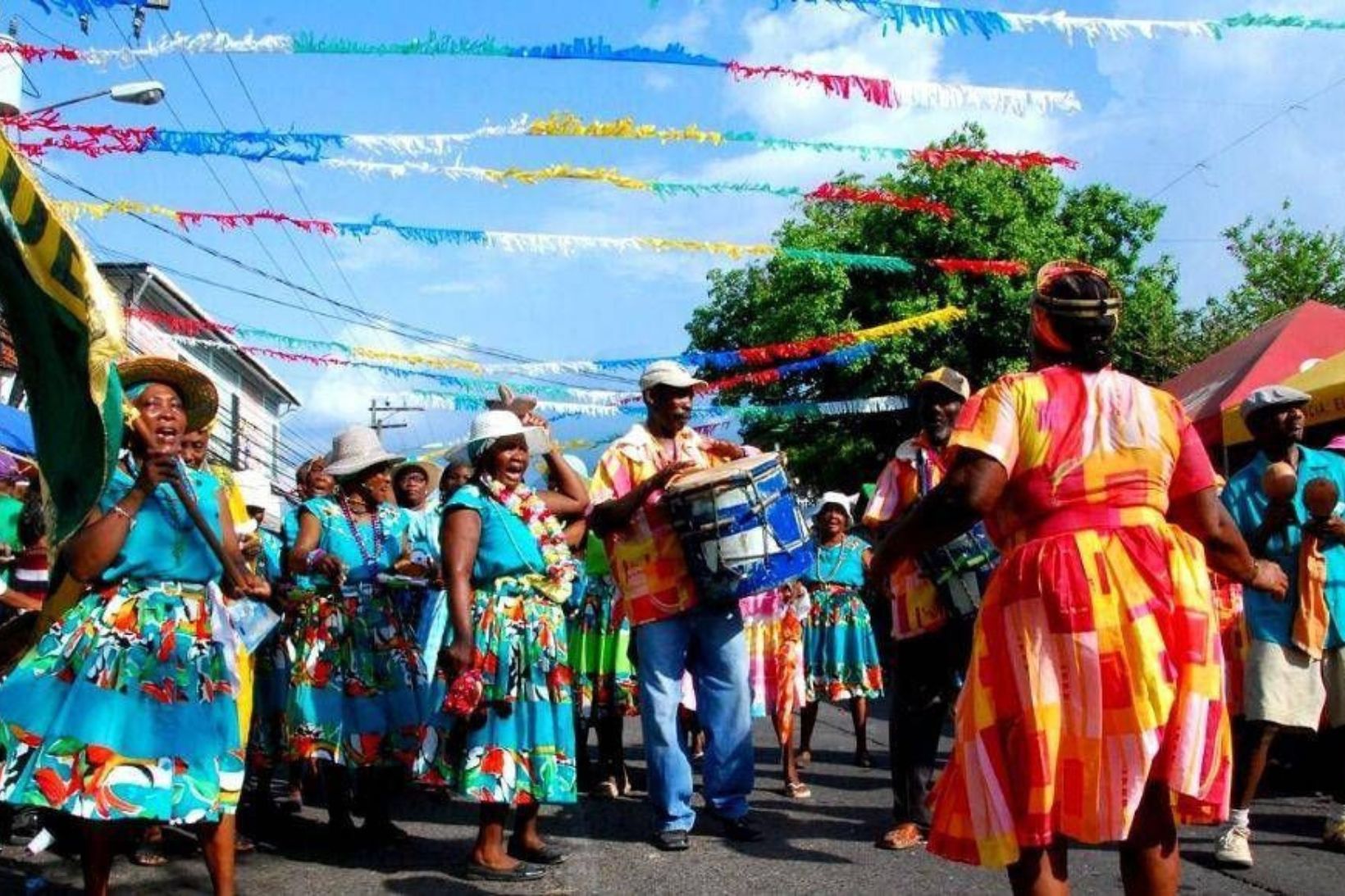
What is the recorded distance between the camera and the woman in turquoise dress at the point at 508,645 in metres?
5.59

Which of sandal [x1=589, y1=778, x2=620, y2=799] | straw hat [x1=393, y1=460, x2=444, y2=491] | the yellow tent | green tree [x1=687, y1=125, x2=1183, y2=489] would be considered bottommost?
sandal [x1=589, y1=778, x2=620, y2=799]

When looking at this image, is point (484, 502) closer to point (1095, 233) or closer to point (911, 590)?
point (911, 590)

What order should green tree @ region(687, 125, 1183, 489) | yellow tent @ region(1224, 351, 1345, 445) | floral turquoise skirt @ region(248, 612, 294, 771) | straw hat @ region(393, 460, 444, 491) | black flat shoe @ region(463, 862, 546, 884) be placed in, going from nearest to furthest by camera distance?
1. black flat shoe @ region(463, 862, 546, 884)
2. floral turquoise skirt @ region(248, 612, 294, 771)
3. straw hat @ region(393, 460, 444, 491)
4. yellow tent @ region(1224, 351, 1345, 445)
5. green tree @ region(687, 125, 1183, 489)

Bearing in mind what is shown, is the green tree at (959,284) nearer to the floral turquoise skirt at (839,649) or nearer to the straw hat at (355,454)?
the floral turquoise skirt at (839,649)

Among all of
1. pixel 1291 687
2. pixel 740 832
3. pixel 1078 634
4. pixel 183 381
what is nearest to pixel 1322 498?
pixel 1291 687

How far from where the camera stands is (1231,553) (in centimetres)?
389

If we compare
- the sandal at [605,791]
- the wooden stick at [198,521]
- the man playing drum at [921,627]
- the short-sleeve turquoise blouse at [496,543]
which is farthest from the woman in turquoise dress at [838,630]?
the wooden stick at [198,521]

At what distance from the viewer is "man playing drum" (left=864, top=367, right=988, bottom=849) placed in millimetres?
6219

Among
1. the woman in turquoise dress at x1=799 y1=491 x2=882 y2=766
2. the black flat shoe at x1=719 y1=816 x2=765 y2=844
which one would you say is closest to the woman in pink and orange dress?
the black flat shoe at x1=719 y1=816 x2=765 y2=844

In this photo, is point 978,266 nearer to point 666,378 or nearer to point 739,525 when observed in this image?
point 666,378

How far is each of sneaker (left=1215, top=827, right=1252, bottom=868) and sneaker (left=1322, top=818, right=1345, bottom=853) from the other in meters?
0.59

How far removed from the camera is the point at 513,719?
570cm

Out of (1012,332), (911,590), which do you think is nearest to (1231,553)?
(911,590)

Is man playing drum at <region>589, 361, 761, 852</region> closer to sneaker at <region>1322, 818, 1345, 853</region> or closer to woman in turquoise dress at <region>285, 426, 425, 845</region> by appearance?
woman in turquoise dress at <region>285, 426, 425, 845</region>
